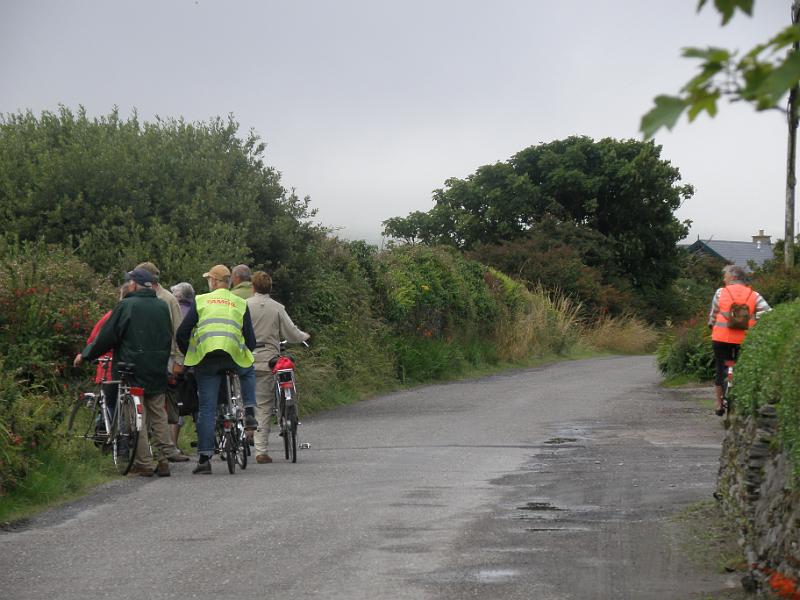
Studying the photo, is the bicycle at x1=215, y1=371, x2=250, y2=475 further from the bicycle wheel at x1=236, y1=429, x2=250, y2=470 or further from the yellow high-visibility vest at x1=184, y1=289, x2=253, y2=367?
the yellow high-visibility vest at x1=184, y1=289, x2=253, y2=367

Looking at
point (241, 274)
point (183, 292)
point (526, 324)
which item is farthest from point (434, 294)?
point (183, 292)

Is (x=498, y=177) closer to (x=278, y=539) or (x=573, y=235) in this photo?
(x=573, y=235)

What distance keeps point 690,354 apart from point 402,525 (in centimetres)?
1822

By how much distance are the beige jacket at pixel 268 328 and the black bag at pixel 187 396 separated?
695 mm

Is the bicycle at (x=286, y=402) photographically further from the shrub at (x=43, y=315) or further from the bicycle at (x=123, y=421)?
the shrub at (x=43, y=315)

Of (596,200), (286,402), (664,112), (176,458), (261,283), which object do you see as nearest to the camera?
(664,112)

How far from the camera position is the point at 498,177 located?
64.2 metres

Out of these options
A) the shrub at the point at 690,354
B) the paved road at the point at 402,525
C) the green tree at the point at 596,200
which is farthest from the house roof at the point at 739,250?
the paved road at the point at 402,525

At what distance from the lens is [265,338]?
1318cm

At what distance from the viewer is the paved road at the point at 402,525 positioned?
6781 millimetres

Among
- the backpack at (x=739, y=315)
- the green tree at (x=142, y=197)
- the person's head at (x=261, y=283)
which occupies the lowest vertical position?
the backpack at (x=739, y=315)

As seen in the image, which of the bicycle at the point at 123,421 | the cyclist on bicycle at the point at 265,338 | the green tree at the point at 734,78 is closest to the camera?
the green tree at the point at 734,78

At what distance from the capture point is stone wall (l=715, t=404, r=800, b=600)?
6.07m

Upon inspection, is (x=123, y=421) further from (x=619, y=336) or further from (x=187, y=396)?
(x=619, y=336)
